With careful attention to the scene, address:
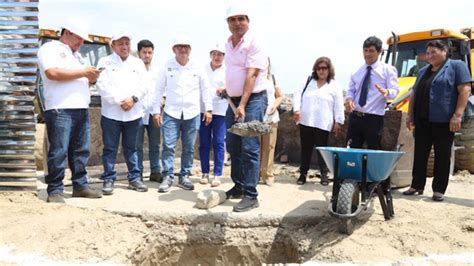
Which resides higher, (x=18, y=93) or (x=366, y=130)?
(x=18, y=93)

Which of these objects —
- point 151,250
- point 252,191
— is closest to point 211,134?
point 252,191

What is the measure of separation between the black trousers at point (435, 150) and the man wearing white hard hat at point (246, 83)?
1961 mm

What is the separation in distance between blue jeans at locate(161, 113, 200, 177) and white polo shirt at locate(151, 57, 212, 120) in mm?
89

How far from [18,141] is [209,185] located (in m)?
2.26

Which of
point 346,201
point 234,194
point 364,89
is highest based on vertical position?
point 364,89

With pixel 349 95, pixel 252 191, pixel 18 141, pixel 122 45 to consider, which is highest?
pixel 122 45

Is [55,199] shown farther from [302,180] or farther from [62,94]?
[302,180]

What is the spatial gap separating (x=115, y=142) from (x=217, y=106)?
1.35m

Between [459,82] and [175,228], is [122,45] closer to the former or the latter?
[175,228]

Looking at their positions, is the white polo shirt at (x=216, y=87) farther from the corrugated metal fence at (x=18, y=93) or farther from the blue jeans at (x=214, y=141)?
the corrugated metal fence at (x=18, y=93)

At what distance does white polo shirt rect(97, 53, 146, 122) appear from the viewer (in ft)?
15.8

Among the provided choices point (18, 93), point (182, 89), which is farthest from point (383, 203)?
point (18, 93)

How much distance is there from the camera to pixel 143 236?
398cm

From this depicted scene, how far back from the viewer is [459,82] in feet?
15.3
